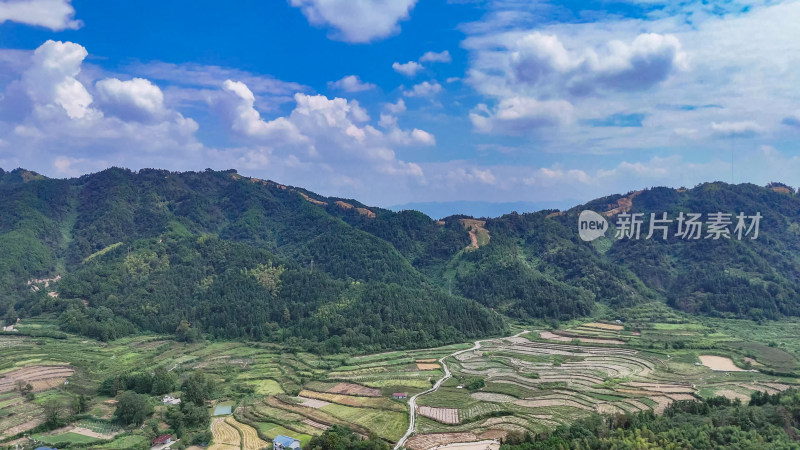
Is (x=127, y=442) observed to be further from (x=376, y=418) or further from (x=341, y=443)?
(x=376, y=418)

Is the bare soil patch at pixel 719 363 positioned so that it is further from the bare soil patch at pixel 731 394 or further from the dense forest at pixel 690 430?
the dense forest at pixel 690 430

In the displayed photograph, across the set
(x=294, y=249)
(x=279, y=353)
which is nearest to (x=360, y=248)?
(x=294, y=249)

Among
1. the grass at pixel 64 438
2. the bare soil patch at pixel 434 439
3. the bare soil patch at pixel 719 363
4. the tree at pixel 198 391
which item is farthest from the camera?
the bare soil patch at pixel 719 363

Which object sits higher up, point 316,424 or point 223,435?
point 223,435

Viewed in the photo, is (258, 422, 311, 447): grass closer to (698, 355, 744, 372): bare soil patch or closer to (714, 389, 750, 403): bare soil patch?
(714, 389, 750, 403): bare soil patch

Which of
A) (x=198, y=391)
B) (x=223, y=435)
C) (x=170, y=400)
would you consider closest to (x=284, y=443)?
(x=223, y=435)

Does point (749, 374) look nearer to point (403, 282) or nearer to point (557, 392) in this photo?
point (557, 392)

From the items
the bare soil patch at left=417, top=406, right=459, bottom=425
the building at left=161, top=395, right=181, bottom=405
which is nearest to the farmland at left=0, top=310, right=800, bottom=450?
the bare soil patch at left=417, top=406, right=459, bottom=425

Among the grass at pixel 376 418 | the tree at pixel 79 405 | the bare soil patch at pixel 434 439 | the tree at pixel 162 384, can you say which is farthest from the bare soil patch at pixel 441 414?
the tree at pixel 79 405
